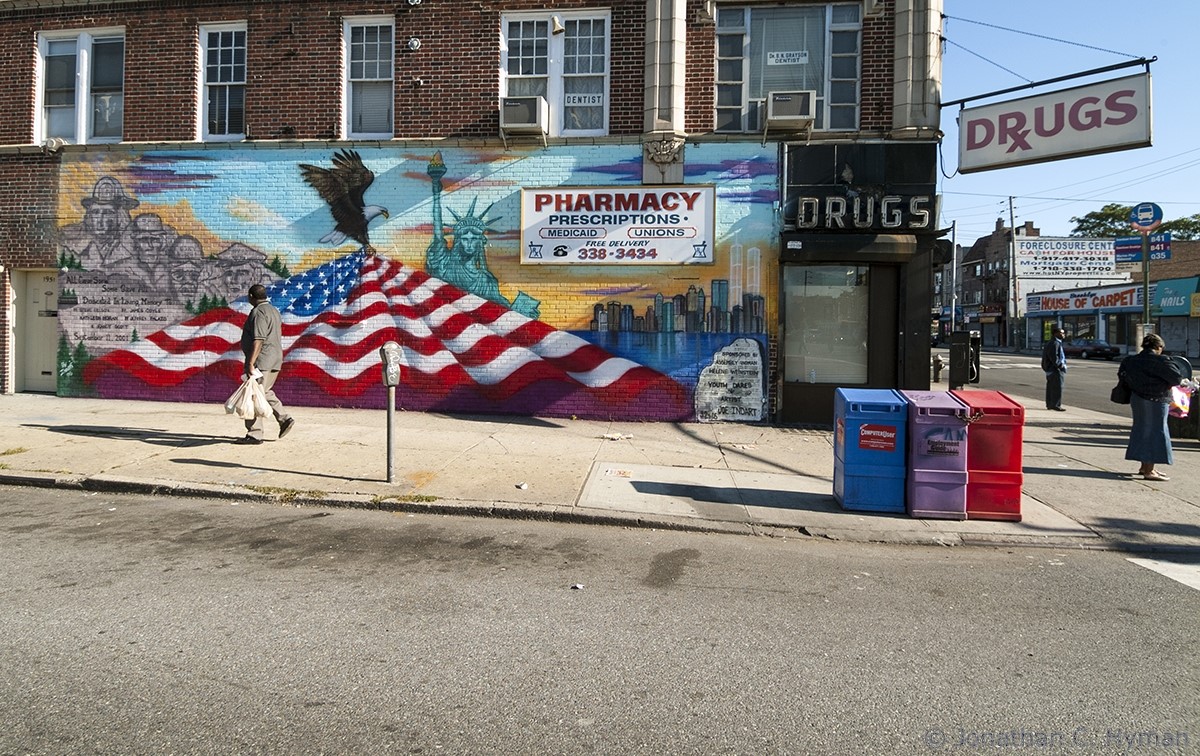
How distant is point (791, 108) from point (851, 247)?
88.2 inches

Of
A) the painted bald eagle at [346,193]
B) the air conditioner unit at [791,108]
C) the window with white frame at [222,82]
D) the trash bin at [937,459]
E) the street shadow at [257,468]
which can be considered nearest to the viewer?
the trash bin at [937,459]

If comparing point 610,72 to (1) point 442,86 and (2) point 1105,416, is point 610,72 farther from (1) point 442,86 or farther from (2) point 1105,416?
(2) point 1105,416

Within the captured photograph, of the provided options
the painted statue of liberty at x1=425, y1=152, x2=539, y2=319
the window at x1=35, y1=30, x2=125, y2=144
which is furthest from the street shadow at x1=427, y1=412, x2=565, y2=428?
the window at x1=35, y1=30, x2=125, y2=144

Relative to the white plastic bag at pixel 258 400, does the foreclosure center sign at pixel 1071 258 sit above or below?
above

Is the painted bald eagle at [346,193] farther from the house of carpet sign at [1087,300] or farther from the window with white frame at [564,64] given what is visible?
the house of carpet sign at [1087,300]

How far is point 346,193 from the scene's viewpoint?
12.2 meters

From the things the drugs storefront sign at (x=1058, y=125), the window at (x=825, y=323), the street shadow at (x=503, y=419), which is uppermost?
the drugs storefront sign at (x=1058, y=125)

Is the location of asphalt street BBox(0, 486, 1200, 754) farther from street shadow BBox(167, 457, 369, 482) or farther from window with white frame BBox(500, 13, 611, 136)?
window with white frame BBox(500, 13, 611, 136)

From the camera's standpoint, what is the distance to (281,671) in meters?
3.61

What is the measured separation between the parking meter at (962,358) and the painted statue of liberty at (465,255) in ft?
21.0

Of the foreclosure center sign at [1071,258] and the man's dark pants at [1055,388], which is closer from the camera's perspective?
the man's dark pants at [1055,388]

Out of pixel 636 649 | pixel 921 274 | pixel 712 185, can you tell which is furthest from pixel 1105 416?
pixel 636 649

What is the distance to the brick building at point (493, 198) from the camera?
→ 1151cm

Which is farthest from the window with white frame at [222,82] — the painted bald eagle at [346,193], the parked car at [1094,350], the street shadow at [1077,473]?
the parked car at [1094,350]
